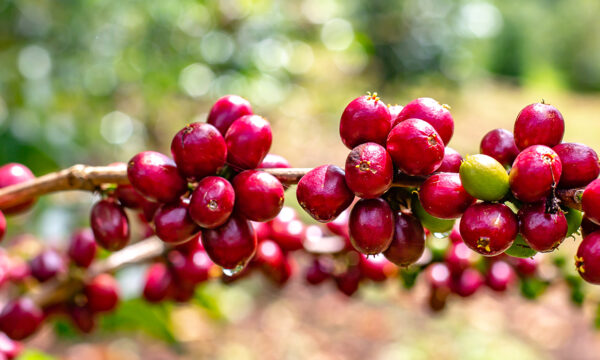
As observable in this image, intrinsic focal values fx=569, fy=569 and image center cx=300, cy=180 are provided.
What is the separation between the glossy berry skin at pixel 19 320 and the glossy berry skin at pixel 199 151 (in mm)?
779

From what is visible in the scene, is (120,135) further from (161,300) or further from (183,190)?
(183,190)

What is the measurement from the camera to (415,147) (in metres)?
0.92

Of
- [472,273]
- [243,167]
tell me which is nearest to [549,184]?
[243,167]

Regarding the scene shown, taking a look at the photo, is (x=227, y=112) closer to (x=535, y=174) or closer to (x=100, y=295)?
(x=535, y=174)

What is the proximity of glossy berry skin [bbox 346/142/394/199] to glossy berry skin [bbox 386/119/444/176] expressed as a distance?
0.02 m

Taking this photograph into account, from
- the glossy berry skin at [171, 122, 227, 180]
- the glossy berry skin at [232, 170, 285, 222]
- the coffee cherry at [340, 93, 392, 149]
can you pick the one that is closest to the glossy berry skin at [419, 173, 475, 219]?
the coffee cherry at [340, 93, 392, 149]

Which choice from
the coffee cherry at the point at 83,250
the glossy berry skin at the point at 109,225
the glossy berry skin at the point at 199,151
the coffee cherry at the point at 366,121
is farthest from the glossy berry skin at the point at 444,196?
the coffee cherry at the point at 83,250

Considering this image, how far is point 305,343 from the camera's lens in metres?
5.67

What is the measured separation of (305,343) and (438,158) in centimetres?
500

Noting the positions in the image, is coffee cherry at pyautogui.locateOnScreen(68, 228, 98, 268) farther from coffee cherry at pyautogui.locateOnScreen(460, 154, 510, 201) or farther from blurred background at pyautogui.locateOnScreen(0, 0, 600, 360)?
coffee cherry at pyautogui.locateOnScreen(460, 154, 510, 201)

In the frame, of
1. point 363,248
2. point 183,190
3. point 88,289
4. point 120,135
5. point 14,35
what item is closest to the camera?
point 363,248

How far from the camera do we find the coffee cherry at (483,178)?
0.88 meters

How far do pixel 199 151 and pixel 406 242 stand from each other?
16.3 inches

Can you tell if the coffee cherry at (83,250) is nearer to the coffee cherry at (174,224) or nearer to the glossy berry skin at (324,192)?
the coffee cherry at (174,224)
